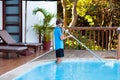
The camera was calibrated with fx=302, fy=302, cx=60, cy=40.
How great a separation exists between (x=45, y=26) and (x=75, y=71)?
3644mm

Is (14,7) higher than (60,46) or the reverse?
higher

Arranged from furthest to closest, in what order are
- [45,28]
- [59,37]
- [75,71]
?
[45,28]
[59,37]
[75,71]

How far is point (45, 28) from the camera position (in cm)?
1121

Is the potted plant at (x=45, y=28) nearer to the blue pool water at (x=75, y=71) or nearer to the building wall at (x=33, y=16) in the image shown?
the building wall at (x=33, y=16)

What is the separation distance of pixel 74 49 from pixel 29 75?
4964 mm

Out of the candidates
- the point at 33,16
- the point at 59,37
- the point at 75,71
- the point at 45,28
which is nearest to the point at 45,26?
Answer: the point at 45,28

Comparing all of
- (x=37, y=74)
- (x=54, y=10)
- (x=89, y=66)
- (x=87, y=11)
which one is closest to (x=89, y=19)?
(x=87, y=11)

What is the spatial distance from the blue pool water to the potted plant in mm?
2454

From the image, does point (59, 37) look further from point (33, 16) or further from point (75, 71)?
point (33, 16)

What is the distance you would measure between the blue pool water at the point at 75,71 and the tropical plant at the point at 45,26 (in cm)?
249

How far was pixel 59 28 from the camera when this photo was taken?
8.12 meters

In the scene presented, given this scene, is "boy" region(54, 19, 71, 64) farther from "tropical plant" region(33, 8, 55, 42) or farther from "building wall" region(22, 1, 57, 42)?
"building wall" region(22, 1, 57, 42)

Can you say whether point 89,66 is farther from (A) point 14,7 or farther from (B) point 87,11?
(B) point 87,11

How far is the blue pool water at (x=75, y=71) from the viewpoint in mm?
7114
